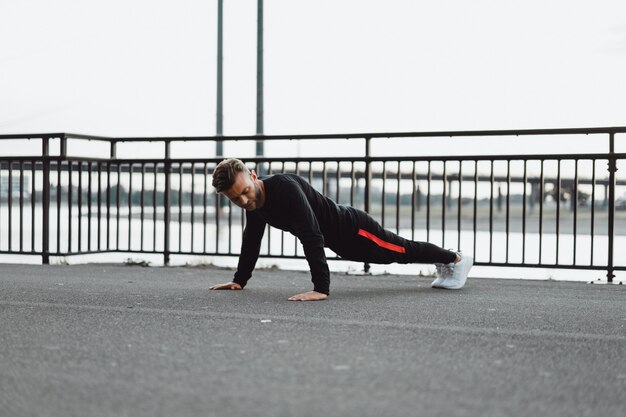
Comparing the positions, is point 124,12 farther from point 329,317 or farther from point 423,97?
point 329,317

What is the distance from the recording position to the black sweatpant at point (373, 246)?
5.51 meters

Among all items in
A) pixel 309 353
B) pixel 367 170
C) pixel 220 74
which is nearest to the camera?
pixel 309 353

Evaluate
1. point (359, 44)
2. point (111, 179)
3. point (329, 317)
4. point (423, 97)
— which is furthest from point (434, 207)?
point (329, 317)

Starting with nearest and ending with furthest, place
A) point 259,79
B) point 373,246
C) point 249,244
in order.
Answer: point 373,246, point 249,244, point 259,79

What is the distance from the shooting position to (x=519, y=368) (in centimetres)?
310

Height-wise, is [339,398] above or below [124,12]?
below

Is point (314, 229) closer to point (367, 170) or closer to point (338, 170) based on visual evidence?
point (367, 170)

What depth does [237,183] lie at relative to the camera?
4949mm

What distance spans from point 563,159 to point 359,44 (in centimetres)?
1432

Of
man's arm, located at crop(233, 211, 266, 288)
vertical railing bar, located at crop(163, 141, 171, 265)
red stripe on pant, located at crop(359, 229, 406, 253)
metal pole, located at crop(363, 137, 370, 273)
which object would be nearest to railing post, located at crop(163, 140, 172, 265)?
vertical railing bar, located at crop(163, 141, 171, 265)

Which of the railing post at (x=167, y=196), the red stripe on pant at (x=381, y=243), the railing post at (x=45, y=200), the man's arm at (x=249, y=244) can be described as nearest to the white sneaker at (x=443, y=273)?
the red stripe on pant at (x=381, y=243)

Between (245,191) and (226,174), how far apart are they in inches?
6.7

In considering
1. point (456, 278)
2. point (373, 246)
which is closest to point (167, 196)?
point (373, 246)

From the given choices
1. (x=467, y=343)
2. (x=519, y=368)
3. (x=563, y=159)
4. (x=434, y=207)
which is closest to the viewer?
(x=519, y=368)
